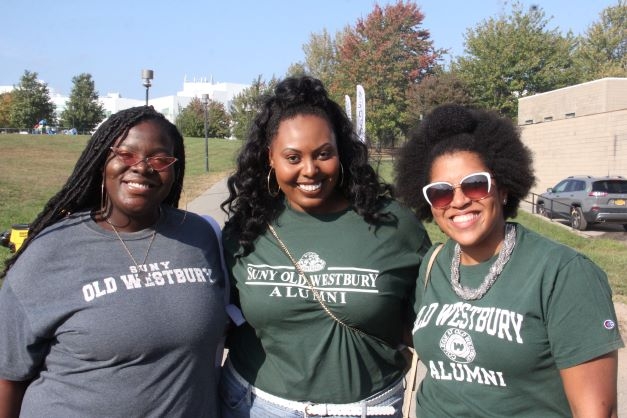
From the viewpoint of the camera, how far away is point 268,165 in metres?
2.85

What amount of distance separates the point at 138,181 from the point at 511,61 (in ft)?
129

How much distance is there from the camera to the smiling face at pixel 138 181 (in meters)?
2.24

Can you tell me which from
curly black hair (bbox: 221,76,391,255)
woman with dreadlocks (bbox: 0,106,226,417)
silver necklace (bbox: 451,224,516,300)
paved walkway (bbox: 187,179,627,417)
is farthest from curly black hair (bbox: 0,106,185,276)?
paved walkway (bbox: 187,179,627,417)

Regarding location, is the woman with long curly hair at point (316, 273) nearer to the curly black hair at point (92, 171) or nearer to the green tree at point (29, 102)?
the curly black hair at point (92, 171)

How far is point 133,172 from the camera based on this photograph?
7.35 ft

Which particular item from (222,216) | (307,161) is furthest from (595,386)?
(222,216)

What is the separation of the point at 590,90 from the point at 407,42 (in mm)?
18740

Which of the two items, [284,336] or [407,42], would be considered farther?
[407,42]

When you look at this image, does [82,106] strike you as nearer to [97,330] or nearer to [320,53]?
[320,53]

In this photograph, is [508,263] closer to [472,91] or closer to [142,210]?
[142,210]

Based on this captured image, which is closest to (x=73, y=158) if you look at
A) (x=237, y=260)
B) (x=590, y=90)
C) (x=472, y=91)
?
(x=472, y=91)

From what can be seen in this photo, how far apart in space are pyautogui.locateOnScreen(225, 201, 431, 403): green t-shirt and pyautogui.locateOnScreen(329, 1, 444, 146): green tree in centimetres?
3512

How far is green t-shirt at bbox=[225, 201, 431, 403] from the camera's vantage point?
2.38m

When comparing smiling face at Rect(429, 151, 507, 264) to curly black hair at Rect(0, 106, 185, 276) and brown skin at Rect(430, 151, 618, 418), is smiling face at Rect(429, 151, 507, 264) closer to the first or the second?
brown skin at Rect(430, 151, 618, 418)
